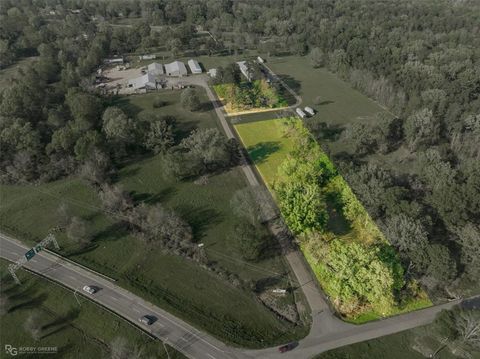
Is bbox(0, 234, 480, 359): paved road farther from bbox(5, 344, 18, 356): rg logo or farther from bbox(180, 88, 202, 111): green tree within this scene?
bbox(180, 88, 202, 111): green tree

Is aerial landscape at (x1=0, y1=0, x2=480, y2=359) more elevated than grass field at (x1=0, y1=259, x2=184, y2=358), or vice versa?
aerial landscape at (x1=0, y1=0, x2=480, y2=359)

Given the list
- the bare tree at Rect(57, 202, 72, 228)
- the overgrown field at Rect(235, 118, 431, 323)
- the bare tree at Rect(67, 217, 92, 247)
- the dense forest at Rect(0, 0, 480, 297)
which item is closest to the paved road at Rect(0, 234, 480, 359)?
the overgrown field at Rect(235, 118, 431, 323)

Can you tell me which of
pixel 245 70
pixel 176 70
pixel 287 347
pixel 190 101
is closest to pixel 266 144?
pixel 190 101

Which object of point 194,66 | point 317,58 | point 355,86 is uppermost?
point 317,58

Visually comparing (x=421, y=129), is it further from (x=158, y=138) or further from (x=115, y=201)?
(x=115, y=201)

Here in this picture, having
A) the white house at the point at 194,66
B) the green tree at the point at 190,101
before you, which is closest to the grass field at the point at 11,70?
the white house at the point at 194,66

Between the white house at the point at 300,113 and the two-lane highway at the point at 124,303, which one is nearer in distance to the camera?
the two-lane highway at the point at 124,303

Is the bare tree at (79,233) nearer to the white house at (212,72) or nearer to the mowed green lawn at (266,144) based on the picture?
the mowed green lawn at (266,144)
